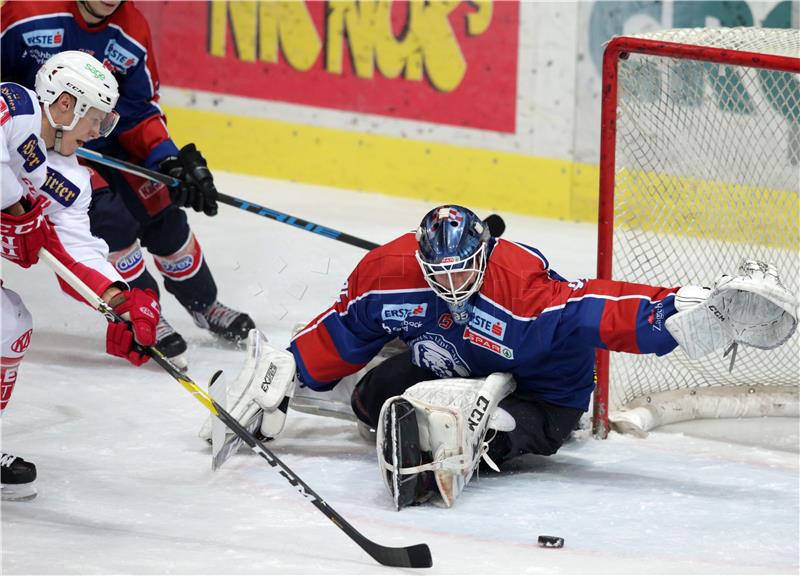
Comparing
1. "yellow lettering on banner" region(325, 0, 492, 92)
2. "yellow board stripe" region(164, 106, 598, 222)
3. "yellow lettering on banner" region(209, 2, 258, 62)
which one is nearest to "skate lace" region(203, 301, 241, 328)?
"yellow board stripe" region(164, 106, 598, 222)

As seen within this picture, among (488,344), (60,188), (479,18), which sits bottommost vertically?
(488,344)

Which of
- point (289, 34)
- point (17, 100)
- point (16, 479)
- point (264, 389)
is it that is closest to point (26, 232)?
point (17, 100)

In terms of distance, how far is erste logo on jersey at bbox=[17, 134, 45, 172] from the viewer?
308 cm

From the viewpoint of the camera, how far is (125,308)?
3148mm

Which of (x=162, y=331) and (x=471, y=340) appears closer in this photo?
(x=471, y=340)

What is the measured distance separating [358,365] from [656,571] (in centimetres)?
98

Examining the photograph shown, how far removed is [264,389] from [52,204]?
0.68m

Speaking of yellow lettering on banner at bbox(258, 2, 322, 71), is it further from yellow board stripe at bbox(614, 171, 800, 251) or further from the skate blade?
the skate blade

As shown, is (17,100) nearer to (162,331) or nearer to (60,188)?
A: (60,188)

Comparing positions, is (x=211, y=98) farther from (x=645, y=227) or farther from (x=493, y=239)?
(x=493, y=239)

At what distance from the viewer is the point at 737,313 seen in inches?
120

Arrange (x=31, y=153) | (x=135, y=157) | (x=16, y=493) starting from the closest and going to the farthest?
(x=31, y=153), (x=16, y=493), (x=135, y=157)

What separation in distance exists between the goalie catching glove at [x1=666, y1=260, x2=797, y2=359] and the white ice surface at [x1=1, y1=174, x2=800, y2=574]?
43 centimetres

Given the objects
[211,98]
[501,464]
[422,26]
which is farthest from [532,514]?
[211,98]
